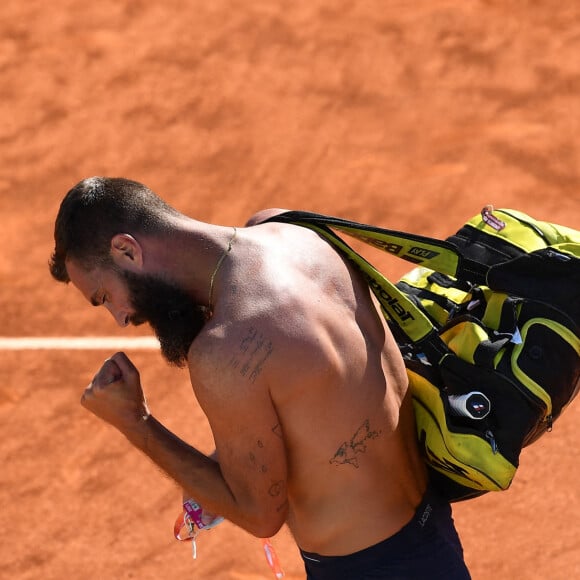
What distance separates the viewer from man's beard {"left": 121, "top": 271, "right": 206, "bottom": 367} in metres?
3.04

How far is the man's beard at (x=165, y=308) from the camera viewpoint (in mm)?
3035

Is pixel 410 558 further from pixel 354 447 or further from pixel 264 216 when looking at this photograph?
pixel 264 216

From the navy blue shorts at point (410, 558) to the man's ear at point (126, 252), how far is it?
1066 millimetres

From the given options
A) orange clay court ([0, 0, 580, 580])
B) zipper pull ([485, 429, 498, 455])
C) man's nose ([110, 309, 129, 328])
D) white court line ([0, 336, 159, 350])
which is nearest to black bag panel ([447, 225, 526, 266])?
zipper pull ([485, 429, 498, 455])

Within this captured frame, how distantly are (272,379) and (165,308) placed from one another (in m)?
0.43

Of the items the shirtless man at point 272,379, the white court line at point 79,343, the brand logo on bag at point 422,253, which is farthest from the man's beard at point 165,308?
the white court line at point 79,343

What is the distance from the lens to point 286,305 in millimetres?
2887

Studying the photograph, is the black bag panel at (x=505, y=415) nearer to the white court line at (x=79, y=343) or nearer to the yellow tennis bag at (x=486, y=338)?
the yellow tennis bag at (x=486, y=338)

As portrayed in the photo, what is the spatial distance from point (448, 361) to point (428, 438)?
0.25m

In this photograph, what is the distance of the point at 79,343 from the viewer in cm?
618

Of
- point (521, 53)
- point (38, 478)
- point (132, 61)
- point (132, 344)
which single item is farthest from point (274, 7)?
point (38, 478)

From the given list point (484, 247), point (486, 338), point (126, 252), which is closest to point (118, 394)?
point (126, 252)

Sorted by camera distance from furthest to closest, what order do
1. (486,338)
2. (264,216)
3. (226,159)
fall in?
(226,159), (264,216), (486,338)

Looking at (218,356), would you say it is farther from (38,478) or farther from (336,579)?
(38,478)
